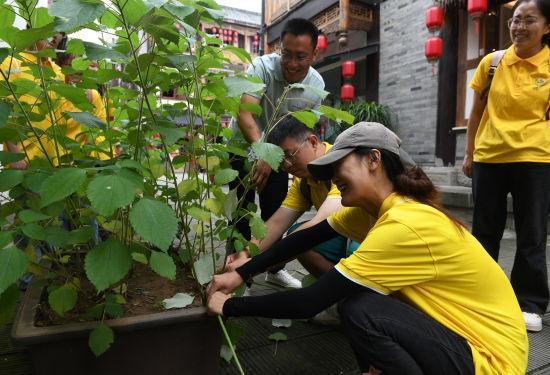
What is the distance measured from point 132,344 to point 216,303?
26 cm

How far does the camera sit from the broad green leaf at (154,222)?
90 centimetres

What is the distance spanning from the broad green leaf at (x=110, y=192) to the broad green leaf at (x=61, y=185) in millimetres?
40

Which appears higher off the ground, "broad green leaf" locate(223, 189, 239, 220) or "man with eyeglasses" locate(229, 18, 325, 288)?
"man with eyeglasses" locate(229, 18, 325, 288)

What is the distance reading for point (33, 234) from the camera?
3.33ft

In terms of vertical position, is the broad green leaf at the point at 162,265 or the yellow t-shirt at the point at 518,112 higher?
the yellow t-shirt at the point at 518,112

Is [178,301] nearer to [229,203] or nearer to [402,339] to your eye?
[229,203]

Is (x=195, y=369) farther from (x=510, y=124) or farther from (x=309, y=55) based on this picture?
(x=510, y=124)

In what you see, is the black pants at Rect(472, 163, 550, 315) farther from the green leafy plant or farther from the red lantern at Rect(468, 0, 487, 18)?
the red lantern at Rect(468, 0, 487, 18)

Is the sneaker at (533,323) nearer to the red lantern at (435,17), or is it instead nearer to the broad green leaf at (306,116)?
the broad green leaf at (306,116)

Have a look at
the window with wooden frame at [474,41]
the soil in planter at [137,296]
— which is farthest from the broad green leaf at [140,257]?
the window with wooden frame at [474,41]

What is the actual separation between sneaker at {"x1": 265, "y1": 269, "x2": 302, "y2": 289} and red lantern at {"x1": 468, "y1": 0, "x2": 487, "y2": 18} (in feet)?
14.5

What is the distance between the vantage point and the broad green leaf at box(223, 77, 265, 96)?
113cm

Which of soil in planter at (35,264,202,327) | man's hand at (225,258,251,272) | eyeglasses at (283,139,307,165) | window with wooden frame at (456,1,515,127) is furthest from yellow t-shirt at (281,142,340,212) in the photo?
window with wooden frame at (456,1,515,127)

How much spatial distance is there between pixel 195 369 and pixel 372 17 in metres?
8.05
